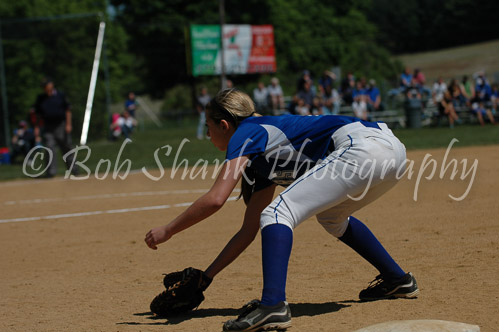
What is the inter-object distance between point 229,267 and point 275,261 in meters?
2.19

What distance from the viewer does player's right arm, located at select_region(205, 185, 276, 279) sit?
454 centimetres

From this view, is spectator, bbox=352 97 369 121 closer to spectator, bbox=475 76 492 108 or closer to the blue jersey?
spectator, bbox=475 76 492 108

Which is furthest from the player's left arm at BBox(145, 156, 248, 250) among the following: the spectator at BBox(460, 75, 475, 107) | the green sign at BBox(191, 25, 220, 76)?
the green sign at BBox(191, 25, 220, 76)

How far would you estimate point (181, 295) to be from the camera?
4539 mm

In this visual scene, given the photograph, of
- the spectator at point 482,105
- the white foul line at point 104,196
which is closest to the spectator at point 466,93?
the spectator at point 482,105

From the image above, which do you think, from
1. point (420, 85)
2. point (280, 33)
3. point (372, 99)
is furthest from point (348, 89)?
point (280, 33)

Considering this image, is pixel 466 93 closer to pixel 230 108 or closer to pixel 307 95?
pixel 307 95

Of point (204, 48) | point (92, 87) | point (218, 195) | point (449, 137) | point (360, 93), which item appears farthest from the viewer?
point (204, 48)

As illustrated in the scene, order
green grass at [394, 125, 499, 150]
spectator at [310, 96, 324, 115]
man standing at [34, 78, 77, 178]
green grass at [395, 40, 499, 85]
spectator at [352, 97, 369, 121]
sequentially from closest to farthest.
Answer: man standing at [34, 78, 77, 178], green grass at [394, 125, 499, 150], spectator at [310, 96, 324, 115], spectator at [352, 97, 369, 121], green grass at [395, 40, 499, 85]

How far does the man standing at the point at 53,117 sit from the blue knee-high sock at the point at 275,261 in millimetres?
11709

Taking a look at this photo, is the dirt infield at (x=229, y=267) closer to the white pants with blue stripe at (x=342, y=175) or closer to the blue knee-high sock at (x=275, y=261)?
the blue knee-high sock at (x=275, y=261)

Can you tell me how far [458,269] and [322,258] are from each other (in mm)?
1202

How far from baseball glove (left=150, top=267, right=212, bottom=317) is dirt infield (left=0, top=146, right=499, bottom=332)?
8 centimetres

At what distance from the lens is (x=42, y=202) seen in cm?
1095
